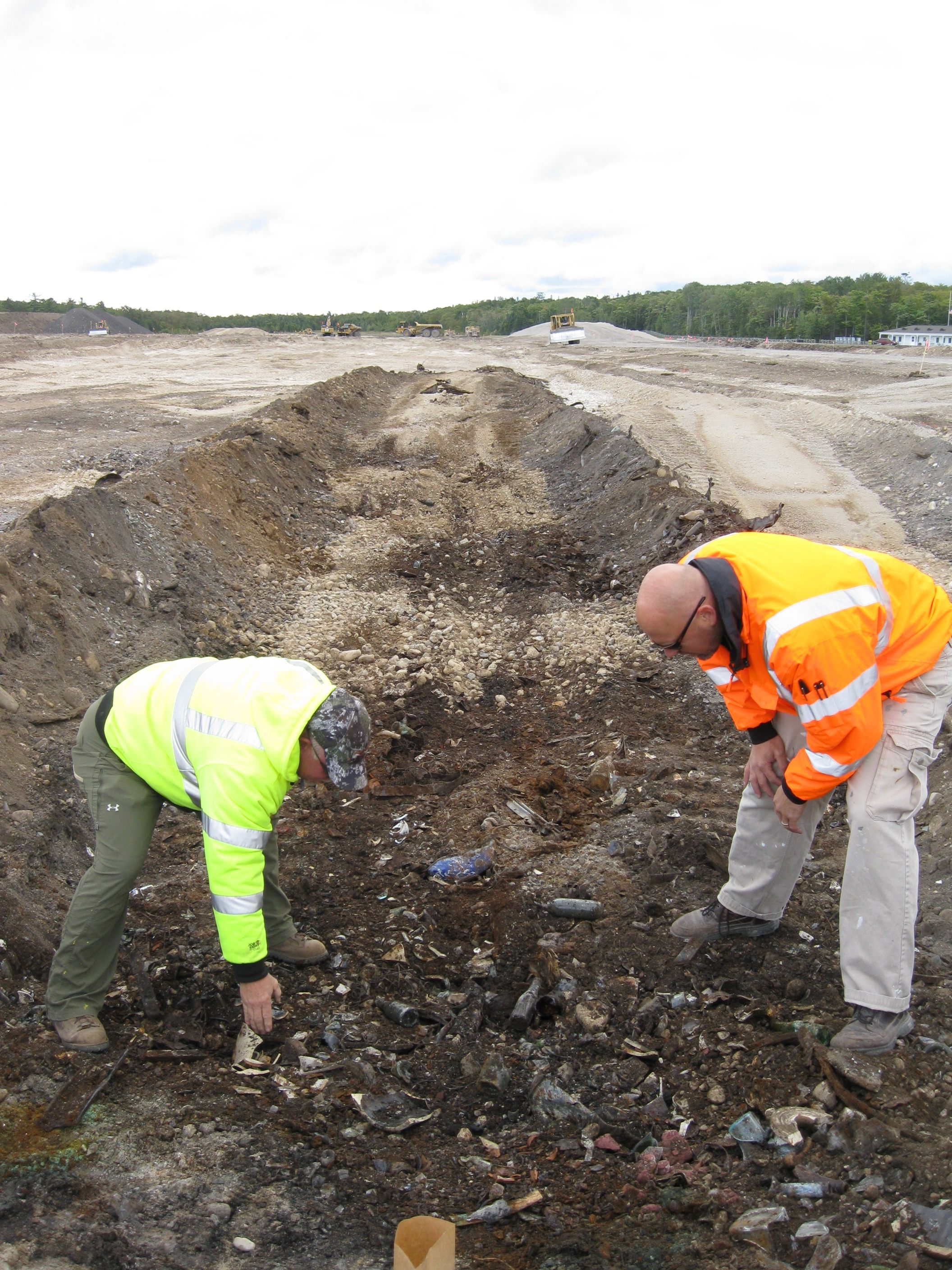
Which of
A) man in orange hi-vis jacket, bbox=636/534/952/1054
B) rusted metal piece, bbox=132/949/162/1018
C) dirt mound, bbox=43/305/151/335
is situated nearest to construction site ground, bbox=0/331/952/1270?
rusted metal piece, bbox=132/949/162/1018

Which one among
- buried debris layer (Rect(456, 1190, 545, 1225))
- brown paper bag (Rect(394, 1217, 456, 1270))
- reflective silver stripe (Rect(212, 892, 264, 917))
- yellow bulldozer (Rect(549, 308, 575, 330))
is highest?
yellow bulldozer (Rect(549, 308, 575, 330))

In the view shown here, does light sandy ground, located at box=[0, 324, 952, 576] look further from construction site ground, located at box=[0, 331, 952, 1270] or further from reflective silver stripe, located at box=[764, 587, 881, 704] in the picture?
reflective silver stripe, located at box=[764, 587, 881, 704]

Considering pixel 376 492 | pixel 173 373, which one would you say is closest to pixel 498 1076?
pixel 376 492

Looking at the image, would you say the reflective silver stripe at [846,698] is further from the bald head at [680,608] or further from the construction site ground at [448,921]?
the construction site ground at [448,921]

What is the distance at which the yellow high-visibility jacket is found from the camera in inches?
109

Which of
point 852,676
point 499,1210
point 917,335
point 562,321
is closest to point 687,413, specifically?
point 852,676

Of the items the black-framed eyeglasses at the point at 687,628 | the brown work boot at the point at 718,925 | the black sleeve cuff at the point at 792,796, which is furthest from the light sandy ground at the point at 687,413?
the black-framed eyeglasses at the point at 687,628

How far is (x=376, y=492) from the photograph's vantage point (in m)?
11.9

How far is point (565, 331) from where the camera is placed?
150ft

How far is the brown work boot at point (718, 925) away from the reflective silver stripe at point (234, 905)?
75.6 inches

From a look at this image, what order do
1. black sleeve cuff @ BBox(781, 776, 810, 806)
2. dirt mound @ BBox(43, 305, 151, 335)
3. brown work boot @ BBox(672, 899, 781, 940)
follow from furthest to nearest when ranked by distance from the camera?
dirt mound @ BBox(43, 305, 151, 335) → brown work boot @ BBox(672, 899, 781, 940) → black sleeve cuff @ BBox(781, 776, 810, 806)

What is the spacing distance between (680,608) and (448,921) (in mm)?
2109

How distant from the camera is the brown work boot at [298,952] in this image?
3.79 m

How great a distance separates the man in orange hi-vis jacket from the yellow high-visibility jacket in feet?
3.93
